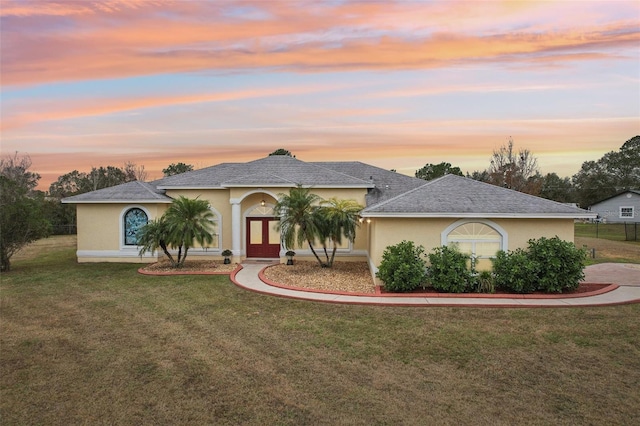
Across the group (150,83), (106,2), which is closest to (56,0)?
(106,2)

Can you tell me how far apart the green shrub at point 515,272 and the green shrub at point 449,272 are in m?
1.01

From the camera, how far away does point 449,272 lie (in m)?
12.2

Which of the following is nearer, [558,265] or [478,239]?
[558,265]

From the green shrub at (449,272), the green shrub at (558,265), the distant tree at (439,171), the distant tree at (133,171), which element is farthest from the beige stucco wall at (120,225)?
the distant tree at (133,171)

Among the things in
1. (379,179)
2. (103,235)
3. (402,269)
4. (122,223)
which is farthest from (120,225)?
(402,269)

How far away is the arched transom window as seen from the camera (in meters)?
13.2

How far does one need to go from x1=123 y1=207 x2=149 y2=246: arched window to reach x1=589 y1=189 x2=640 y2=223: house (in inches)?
2297

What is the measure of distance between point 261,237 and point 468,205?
10.8 metres

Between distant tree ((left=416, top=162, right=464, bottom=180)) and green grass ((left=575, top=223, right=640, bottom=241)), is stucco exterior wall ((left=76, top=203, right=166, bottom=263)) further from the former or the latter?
distant tree ((left=416, top=162, right=464, bottom=180))

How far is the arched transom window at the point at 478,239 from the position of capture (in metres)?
13.2

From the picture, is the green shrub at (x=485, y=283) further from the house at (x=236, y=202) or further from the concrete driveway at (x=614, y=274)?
the concrete driveway at (x=614, y=274)

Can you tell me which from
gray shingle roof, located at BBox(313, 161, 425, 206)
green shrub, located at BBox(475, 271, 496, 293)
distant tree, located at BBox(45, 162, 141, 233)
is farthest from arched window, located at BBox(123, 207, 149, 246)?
distant tree, located at BBox(45, 162, 141, 233)

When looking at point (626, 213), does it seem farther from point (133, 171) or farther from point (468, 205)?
point (133, 171)

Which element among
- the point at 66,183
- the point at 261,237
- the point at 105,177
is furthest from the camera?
the point at 66,183
